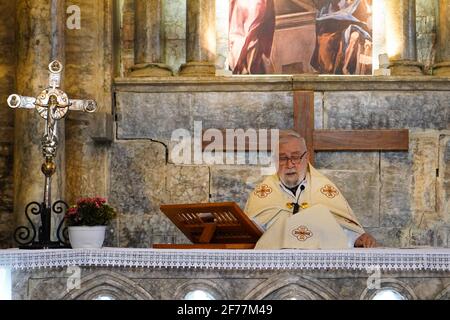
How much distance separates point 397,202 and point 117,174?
2.94 metres

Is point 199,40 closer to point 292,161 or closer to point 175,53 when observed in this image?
point 175,53

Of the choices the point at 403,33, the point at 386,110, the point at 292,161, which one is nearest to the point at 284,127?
the point at 386,110

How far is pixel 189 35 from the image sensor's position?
13.1m

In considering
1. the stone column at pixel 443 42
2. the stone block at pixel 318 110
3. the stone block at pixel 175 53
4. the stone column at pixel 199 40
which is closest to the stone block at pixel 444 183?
the stone column at pixel 443 42

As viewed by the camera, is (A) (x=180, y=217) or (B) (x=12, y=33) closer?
(A) (x=180, y=217)

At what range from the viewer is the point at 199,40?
1301cm

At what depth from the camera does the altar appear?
8578 millimetres

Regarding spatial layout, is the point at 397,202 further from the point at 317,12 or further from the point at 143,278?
the point at 143,278

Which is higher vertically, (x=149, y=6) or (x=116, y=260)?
(x=149, y=6)

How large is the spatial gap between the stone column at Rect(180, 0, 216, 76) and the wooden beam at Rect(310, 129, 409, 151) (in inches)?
56.0
